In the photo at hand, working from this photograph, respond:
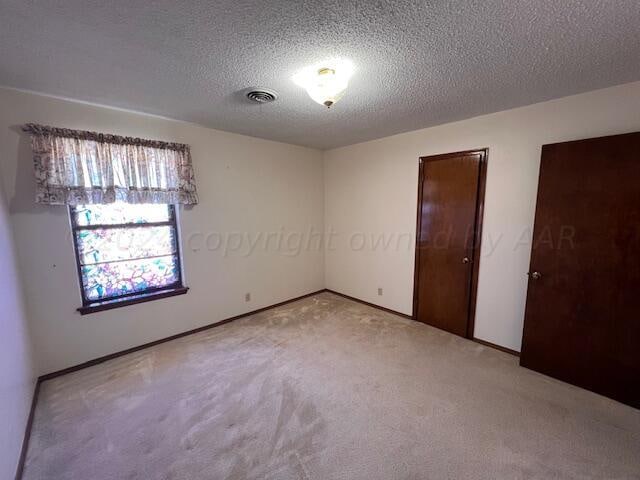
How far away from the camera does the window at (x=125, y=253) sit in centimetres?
247

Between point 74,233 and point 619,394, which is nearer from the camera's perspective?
point 619,394

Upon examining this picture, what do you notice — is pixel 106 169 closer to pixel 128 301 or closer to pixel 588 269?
pixel 128 301

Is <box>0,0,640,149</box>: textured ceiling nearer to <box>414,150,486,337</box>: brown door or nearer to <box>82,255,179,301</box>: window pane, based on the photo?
<box>414,150,486,337</box>: brown door

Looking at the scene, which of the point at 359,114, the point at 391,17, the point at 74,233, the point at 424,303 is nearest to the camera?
the point at 391,17

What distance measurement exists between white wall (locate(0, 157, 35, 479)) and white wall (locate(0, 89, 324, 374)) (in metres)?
0.17

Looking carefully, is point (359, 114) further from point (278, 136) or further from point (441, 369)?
point (441, 369)

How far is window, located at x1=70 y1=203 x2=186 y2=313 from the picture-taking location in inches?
97.3

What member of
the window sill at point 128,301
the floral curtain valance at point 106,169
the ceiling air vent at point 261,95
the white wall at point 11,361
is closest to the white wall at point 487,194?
the ceiling air vent at point 261,95

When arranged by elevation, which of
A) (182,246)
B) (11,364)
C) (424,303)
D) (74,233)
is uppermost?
(74,233)

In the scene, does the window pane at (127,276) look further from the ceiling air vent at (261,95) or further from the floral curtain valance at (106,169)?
the ceiling air vent at (261,95)

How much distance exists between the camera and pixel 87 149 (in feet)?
7.61

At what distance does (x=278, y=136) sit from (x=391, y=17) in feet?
7.65

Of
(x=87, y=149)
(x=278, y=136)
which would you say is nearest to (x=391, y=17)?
(x=278, y=136)

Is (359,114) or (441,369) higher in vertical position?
(359,114)
